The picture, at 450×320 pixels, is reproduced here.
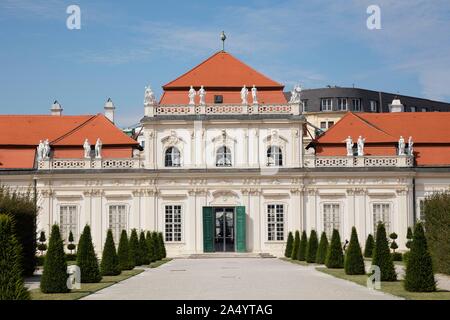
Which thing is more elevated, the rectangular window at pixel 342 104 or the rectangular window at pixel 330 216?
the rectangular window at pixel 342 104

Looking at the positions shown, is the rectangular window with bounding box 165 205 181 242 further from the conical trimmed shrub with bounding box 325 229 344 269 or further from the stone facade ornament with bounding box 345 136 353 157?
the conical trimmed shrub with bounding box 325 229 344 269

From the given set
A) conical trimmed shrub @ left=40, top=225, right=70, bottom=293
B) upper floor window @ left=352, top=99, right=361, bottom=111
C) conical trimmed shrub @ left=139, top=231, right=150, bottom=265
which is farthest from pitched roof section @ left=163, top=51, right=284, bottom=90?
upper floor window @ left=352, top=99, right=361, bottom=111

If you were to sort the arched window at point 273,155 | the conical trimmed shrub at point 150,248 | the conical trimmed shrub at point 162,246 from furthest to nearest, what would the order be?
the arched window at point 273,155 → the conical trimmed shrub at point 162,246 → the conical trimmed shrub at point 150,248

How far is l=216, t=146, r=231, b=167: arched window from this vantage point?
53750 mm

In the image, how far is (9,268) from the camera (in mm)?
19688

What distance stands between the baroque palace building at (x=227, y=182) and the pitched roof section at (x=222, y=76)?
1305mm

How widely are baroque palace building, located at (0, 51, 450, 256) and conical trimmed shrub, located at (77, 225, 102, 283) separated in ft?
77.5

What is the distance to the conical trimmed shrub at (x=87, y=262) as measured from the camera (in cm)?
2894

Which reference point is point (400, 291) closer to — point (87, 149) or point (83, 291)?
point (83, 291)

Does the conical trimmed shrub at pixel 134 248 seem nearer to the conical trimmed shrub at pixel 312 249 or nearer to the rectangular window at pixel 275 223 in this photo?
the conical trimmed shrub at pixel 312 249

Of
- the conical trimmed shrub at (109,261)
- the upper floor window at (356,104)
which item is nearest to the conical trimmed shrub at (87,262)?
the conical trimmed shrub at (109,261)

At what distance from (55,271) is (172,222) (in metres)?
28.3

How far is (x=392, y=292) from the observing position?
23969mm
